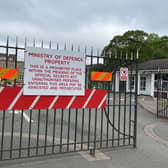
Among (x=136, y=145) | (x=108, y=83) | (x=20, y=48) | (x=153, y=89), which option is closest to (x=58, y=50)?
(x=20, y=48)

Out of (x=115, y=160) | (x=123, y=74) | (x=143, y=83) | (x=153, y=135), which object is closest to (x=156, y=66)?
(x=143, y=83)

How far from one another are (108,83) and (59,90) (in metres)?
1.39

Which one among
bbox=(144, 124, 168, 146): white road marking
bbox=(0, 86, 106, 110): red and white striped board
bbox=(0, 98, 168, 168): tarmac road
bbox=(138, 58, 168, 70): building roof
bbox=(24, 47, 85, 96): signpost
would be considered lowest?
bbox=(144, 124, 168, 146): white road marking

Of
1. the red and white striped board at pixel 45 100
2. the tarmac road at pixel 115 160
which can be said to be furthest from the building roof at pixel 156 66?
the red and white striped board at pixel 45 100

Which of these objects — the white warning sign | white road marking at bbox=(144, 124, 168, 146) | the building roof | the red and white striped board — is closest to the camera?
the red and white striped board

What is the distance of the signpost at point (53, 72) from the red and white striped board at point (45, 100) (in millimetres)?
118

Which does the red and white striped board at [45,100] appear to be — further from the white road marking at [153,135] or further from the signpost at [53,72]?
the white road marking at [153,135]

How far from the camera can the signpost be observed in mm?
4102

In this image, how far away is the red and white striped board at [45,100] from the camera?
12.9 feet

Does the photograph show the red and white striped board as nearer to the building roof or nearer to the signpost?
the signpost

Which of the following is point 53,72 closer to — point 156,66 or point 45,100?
point 45,100

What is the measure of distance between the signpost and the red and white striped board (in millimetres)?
118

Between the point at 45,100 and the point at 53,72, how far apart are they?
0.60 metres

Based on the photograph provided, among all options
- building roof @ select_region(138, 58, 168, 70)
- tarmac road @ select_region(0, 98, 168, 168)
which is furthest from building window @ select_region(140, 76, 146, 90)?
tarmac road @ select_region(0, 98, 168, 168)
